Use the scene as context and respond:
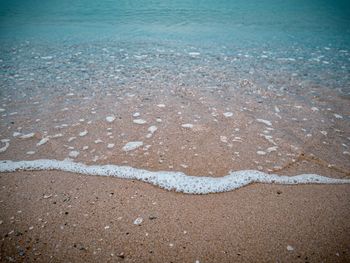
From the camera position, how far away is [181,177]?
8.21 feet

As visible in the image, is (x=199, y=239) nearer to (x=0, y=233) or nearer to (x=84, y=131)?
(x=0, y=233)

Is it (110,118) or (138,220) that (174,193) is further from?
(110,118)

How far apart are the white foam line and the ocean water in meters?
0.10

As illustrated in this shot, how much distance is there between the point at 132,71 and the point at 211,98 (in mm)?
1982

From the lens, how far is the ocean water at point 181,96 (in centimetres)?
286

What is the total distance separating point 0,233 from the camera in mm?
1909

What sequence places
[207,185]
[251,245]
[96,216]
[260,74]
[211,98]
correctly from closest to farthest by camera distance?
1. [251,245]
2. [96,216]
3. [207,185]
4. [211,98]
5. [260,74]

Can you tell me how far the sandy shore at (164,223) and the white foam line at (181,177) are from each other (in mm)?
80

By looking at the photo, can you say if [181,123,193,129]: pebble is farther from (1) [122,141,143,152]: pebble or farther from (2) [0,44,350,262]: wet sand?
(1) [122,141,143,152]: pebble

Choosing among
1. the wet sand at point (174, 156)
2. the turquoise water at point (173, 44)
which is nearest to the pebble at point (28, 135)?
Answer: the wet sand at point (174, 156)

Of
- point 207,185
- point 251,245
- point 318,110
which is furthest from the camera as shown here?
point 318,110

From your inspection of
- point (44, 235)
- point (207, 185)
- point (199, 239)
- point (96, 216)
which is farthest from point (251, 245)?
point (44, 235)

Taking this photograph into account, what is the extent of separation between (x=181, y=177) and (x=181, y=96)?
1962 millimetres

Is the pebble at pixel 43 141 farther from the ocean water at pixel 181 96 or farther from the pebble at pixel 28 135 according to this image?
the pebble at pixel 28 135
